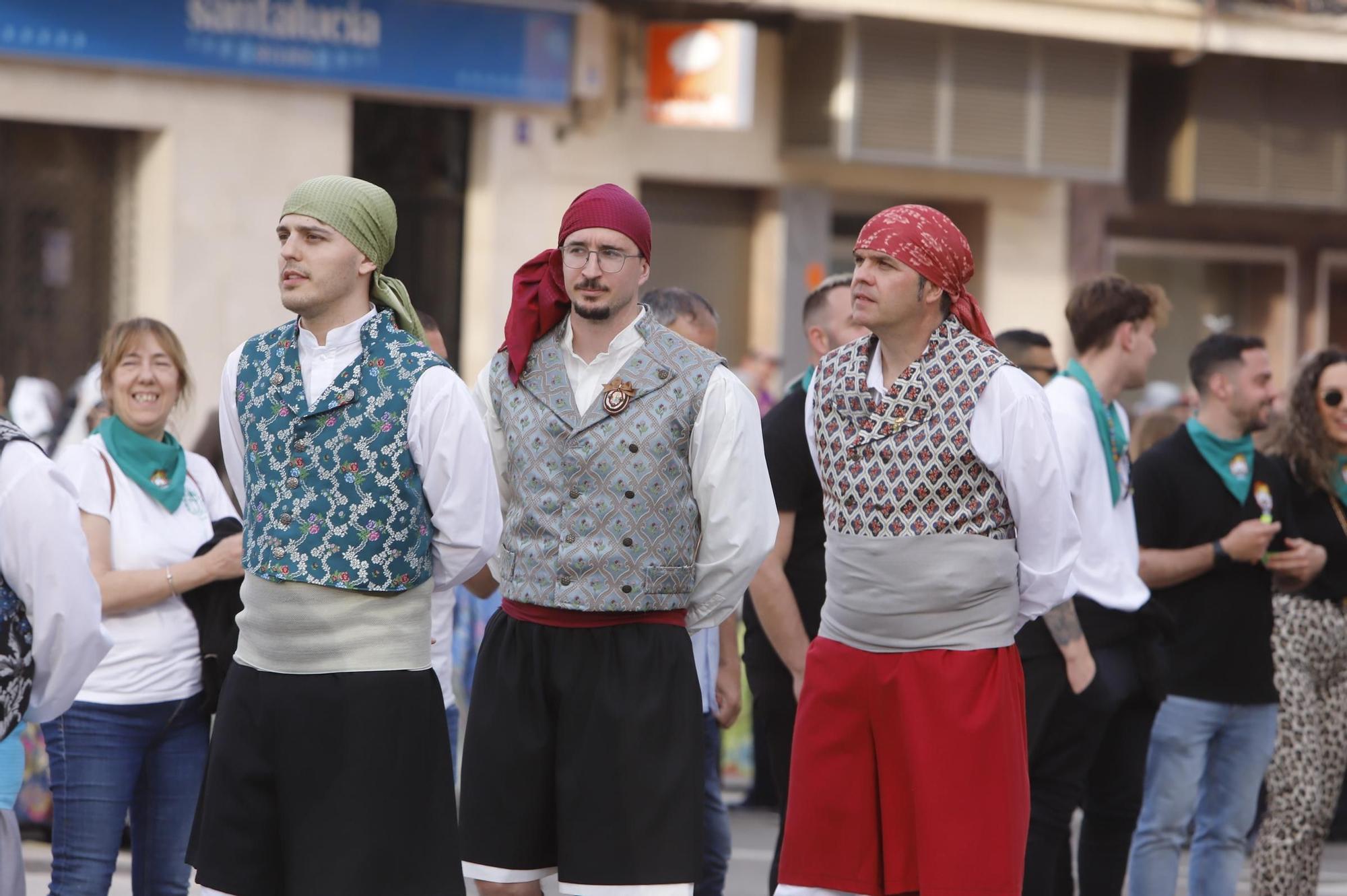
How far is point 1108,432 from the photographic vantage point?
663cm

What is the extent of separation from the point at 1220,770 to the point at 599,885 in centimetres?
296

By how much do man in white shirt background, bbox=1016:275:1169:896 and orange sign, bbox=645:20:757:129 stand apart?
8.60 metres

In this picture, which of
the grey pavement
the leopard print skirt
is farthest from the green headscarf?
the leopard print skirt

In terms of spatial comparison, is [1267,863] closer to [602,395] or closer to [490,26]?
[602,395]

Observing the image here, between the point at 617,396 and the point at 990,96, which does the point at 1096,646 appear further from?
the point at 990,96

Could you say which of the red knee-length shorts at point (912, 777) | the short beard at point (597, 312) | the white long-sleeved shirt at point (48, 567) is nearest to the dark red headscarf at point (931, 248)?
the short beard at point (597, 312)

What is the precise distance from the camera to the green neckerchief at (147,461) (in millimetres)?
5918

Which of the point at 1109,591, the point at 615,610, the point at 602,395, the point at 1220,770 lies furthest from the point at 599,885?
the point at 1220,770

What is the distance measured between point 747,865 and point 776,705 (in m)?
2.39

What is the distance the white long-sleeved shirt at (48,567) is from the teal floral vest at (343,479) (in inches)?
24.3

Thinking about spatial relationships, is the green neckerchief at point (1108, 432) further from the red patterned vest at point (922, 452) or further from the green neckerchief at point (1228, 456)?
the red patterned vest at point (922, 452)

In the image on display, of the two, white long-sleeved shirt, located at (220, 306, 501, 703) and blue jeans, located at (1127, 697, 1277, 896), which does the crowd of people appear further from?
blue jeans, located at (1127, 697, 1277, 896)

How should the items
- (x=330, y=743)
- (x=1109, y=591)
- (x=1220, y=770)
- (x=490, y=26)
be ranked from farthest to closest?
(x=490, y=26) < (x=1220, y=770) < (x=1109, y=591) < (x=330, y=743)

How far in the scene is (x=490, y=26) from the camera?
14.9 m
